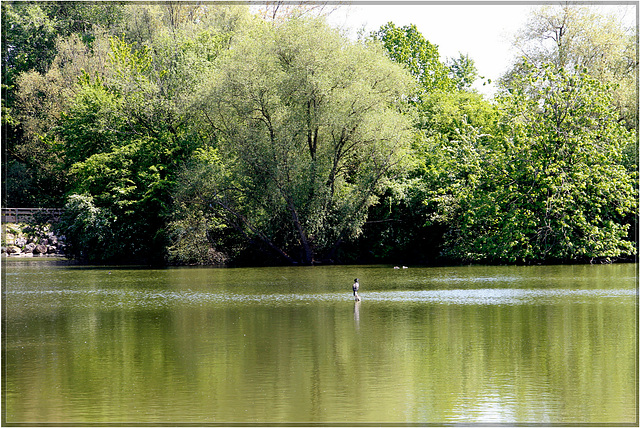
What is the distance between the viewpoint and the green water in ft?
32.3

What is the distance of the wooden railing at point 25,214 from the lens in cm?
4829

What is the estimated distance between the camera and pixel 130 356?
44.6 feet

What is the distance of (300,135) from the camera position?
38.3 metres

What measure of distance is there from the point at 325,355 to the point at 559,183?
24859 millimetres

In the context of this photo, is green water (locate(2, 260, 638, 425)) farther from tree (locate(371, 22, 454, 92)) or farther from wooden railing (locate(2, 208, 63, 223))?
tree (locate(371, 22, 454, 92))

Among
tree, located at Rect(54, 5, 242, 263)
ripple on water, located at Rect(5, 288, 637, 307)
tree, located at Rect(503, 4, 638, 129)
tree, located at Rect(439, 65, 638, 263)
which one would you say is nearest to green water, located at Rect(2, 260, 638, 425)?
ripple on water, located at Rect(5, 288, 637, 307)

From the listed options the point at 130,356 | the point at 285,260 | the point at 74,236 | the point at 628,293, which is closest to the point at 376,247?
the point at 285,260

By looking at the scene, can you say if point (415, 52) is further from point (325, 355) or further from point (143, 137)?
point (325, 355)

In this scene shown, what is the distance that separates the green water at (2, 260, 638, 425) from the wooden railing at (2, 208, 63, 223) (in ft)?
78.9

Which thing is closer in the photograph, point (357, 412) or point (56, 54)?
point (357, 412)

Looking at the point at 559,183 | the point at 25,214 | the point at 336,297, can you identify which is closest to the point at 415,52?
the point at 559,183

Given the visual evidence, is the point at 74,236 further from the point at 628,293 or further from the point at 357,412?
the point at 357,412

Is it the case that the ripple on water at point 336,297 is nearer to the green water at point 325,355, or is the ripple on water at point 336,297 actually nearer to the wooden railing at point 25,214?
the green water at point 325,355

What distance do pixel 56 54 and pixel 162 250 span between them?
2655 centimetres
